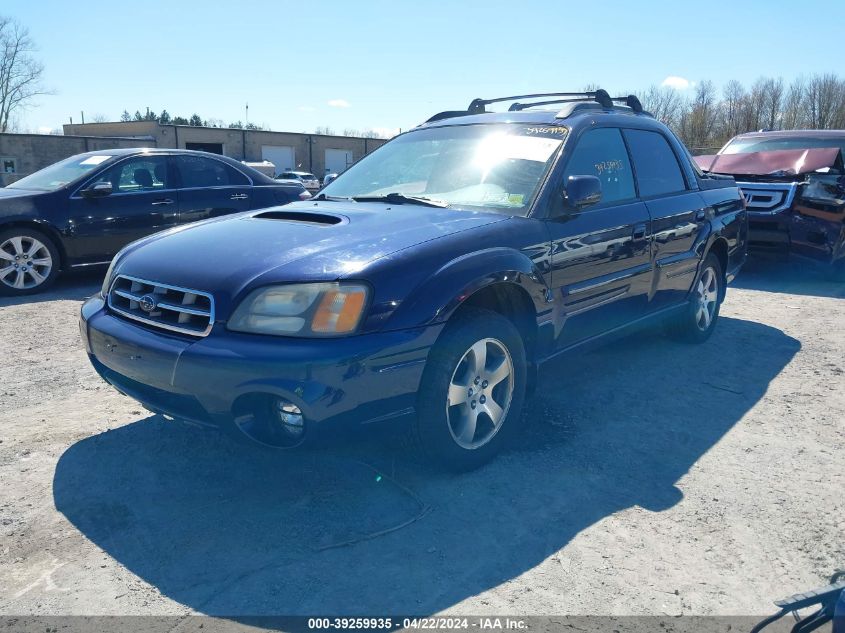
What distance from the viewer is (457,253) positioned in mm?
3021

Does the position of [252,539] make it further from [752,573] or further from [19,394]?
[19,394]

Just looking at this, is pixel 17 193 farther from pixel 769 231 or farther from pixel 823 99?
pixel 823 99

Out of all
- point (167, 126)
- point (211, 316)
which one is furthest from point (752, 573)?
point (167, 126)

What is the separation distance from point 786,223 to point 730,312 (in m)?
2.29

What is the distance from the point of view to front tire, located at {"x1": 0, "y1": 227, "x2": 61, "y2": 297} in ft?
22.7

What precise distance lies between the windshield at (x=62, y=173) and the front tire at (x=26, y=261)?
62 cm

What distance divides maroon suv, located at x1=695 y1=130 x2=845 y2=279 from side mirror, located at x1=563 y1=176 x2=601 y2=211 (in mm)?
5894

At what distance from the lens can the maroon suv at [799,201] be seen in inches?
326

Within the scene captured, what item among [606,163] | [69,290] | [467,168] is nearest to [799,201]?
[606,163]

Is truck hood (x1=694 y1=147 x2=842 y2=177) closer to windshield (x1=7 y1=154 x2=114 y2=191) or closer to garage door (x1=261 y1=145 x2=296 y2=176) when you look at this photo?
windshield (x1=7 y1=154 x2=114 y2=191)

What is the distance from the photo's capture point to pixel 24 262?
6984 mm

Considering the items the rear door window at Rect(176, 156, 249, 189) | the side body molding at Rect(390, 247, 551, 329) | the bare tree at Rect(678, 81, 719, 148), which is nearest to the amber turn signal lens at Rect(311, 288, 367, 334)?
the side body molding at Rect(390, 247, 551, 329)

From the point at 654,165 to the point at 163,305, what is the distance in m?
3.40

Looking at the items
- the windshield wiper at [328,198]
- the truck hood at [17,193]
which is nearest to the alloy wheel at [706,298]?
the windshield wiper at [328,198]
